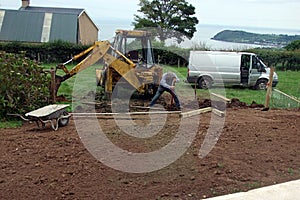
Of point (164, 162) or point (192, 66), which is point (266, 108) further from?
point (192, 66)

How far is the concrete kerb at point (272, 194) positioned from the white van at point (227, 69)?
1432 cm

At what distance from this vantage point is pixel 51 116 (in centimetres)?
844

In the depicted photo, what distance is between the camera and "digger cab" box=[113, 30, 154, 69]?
1382 centimetres

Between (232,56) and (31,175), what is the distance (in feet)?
52.3

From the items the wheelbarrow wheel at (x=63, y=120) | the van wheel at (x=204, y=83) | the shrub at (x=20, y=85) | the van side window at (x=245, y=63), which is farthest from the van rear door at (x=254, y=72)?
the wheelbarrow wheel at (x=63, y=120)

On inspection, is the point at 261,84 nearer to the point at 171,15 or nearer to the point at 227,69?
the point at 227,69

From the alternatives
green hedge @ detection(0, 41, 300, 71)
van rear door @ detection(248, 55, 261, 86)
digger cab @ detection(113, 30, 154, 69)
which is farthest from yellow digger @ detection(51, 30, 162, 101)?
green hedge @ detection(0, 41, 300, 71)

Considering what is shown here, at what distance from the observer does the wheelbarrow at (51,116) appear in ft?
27.5

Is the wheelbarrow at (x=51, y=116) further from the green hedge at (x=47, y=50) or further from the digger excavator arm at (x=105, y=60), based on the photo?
the green hedge at (x=47, y=50)

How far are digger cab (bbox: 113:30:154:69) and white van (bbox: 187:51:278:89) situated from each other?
5.80m

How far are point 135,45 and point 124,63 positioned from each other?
2200 mm

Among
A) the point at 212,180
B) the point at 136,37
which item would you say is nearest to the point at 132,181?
the point at 212,180

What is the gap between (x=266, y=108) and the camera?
12.0 metres

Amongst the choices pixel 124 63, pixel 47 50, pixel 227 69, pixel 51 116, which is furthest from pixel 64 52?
pixel 51 116
